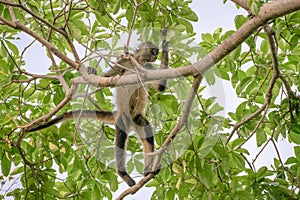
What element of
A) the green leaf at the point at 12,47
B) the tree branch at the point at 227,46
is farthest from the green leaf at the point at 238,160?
the green leaf at the point at 12,47

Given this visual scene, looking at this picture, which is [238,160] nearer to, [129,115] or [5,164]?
[129,115]

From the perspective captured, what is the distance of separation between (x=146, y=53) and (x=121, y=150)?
717 millimetres

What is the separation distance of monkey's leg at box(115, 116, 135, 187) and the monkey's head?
481mm

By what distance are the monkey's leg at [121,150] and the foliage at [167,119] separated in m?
0.06

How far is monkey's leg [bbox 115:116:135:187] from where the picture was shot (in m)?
3.34

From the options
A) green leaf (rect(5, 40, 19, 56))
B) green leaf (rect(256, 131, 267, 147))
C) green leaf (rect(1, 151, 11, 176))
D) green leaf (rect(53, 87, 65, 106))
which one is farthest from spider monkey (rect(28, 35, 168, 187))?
green leaf (rect(256, 131, 267, 147))

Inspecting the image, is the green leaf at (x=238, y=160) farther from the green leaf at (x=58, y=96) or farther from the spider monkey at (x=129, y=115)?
the green leaf at (x=58, y=96)

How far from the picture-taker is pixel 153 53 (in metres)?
3.41

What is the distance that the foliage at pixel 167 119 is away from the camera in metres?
2.69

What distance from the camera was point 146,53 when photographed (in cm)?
338

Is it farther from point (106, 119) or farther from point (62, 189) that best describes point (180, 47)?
point (62, 189)

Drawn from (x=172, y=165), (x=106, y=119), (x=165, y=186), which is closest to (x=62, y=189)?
(x=106, y=119)

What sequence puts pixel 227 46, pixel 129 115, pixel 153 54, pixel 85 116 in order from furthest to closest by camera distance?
1. pixel 129 115
2. pixel 153 54
3. pixel 85 116
4. pixel 227 46

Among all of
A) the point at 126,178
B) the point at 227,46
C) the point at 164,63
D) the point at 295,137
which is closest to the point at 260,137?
the point at 295,137
